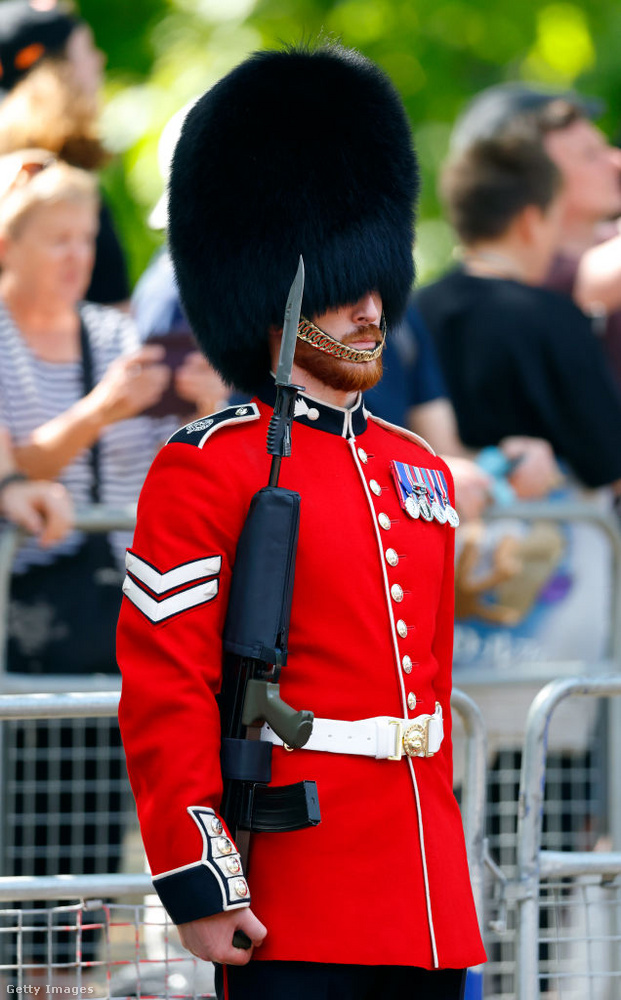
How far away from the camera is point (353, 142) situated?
2.54 metres

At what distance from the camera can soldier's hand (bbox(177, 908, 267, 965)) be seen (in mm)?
2086

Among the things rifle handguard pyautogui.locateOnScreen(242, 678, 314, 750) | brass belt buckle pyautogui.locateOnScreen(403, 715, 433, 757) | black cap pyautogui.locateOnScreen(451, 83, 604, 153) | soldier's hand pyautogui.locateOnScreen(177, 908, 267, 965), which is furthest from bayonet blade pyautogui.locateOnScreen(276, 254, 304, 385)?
black cap pyautogui.locateOnScreen(451, 83, 604, 153)

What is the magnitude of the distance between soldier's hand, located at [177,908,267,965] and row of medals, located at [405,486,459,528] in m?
0.71

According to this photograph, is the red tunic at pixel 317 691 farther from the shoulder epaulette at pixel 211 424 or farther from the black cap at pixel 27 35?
the black cap at pixel 27 35

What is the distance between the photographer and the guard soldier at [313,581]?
84.6 inches

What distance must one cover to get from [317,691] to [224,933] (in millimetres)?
384

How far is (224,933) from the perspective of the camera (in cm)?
209

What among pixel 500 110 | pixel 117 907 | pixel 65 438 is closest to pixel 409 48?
pixel 500 110

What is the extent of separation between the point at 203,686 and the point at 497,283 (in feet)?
9.40

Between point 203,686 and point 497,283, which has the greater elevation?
point 497,283

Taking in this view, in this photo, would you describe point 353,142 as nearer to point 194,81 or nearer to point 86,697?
point 86,697

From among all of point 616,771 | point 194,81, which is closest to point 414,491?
point 616,771

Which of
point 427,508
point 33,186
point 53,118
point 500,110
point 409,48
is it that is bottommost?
point 427,508

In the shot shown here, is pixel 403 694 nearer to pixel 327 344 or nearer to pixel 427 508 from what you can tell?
pixel 427 508
